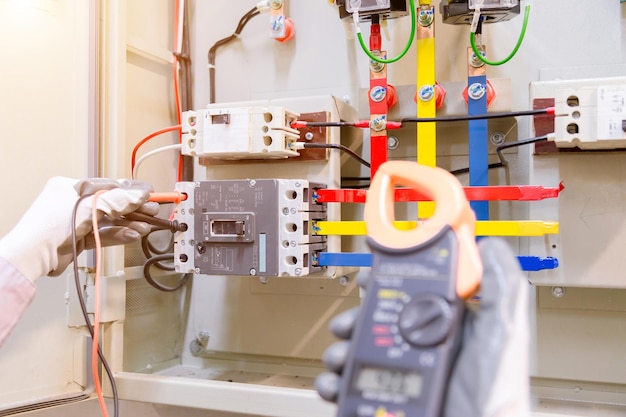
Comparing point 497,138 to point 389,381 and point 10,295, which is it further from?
point 10,295

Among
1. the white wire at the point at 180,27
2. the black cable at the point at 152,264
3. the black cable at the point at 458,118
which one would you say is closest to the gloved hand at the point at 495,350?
the black cable at the point at 458,118

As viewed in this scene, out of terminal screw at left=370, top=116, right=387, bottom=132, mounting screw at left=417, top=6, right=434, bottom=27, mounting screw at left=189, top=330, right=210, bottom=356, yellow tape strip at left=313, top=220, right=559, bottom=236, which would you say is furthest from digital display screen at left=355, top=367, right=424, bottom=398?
mounting screw at left=189, top=330, right=210, bottom=356

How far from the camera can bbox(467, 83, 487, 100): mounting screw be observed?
119 cm

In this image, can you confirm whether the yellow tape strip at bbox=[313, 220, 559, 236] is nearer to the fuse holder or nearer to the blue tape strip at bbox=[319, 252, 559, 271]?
the blue tape strip at bbox=[319, 252, 559, 271]

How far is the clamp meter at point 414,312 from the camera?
0.50 m

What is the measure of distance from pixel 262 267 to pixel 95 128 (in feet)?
1.66

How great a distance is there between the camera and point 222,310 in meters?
1.50

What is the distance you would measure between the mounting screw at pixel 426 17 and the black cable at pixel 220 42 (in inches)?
18.9

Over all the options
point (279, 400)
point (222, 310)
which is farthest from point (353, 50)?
point (279, 400)

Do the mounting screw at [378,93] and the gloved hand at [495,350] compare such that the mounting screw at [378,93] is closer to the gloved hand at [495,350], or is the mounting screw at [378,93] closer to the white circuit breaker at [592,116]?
the white circuit breaker at [592,116]

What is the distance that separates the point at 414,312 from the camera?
520 mm

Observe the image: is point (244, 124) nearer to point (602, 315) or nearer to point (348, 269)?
point (348, 269)

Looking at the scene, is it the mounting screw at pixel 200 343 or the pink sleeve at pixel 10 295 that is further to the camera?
the mounting screw at pixel 200 343

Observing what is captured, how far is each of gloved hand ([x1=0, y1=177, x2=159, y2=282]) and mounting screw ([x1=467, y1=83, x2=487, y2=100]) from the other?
2.28ft
